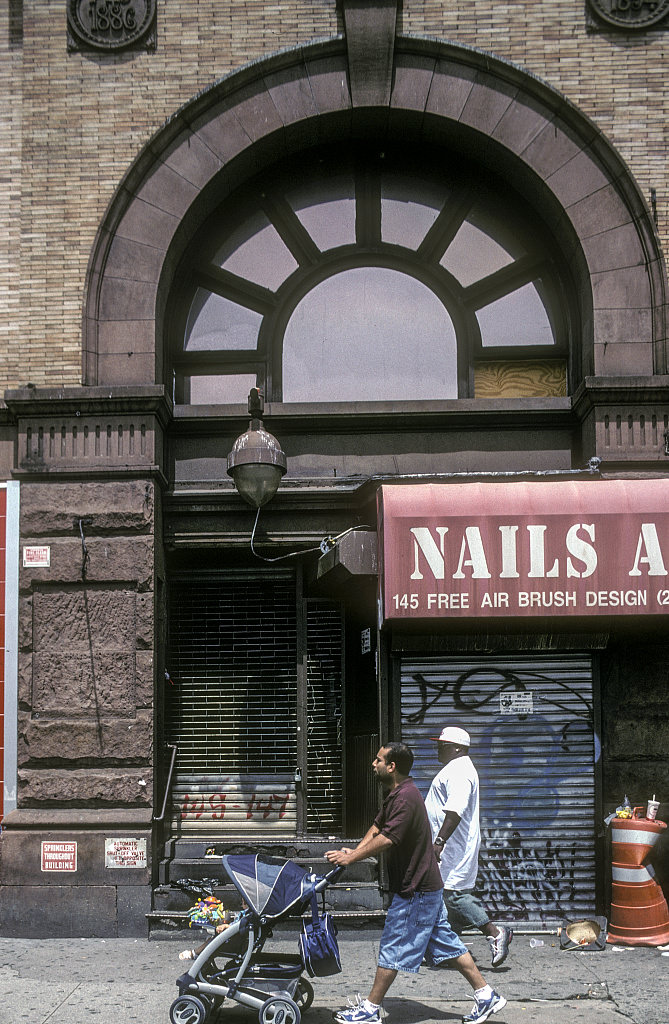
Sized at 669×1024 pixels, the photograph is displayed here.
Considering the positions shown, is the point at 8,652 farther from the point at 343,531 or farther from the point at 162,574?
the point at 343,531

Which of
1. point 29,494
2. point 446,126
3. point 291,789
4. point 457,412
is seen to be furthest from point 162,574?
point 446,126

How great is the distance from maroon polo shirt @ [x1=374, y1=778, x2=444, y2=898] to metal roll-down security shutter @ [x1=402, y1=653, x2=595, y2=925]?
9.18 feet

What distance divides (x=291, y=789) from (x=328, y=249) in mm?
5382

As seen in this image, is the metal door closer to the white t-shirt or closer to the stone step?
the stone step

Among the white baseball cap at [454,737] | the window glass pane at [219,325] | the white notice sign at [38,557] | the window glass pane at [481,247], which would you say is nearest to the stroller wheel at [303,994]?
the white baseball cap at [454,737]

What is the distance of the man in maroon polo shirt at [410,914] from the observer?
6707 mm

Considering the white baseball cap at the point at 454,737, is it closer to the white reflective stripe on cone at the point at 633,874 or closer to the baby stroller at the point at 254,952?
the white reflective stripe on cone at the point at 633,874

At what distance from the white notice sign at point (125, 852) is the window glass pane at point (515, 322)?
5807 mm

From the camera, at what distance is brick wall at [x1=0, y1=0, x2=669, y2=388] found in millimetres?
10297

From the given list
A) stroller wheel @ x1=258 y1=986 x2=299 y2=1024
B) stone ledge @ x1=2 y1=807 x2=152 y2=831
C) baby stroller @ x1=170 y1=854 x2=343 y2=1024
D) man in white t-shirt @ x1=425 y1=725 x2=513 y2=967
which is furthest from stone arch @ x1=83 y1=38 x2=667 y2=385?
stroller wheel @ x1=258 y1=986 x2=299 y2=1024

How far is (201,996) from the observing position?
6680 millimetres

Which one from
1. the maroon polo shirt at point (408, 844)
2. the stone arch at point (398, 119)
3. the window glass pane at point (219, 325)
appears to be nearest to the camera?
the maroon polo shirt at point (408, 844)

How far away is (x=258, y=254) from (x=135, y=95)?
1.92m

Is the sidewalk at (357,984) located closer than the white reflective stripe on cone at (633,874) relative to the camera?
Yes
